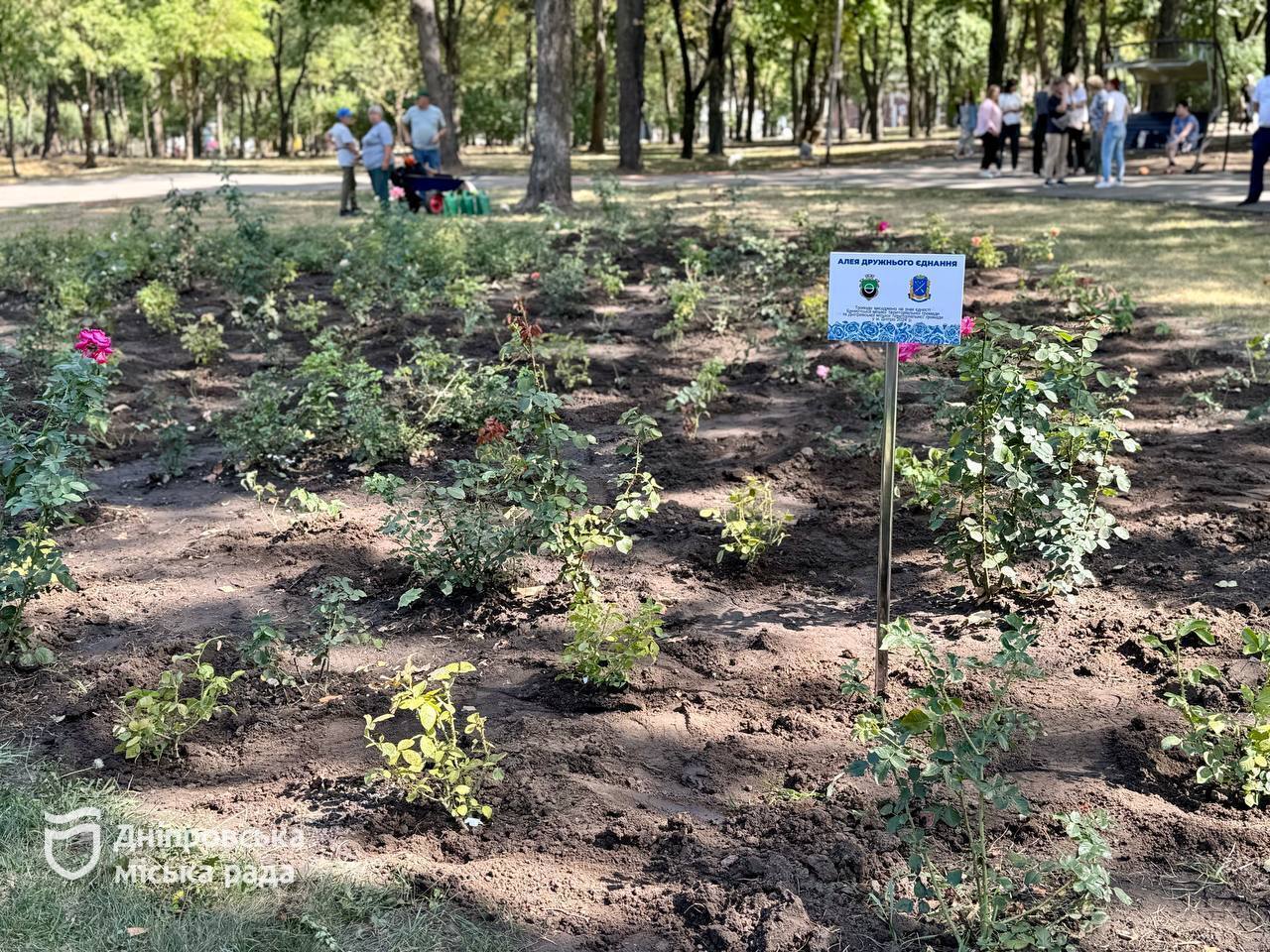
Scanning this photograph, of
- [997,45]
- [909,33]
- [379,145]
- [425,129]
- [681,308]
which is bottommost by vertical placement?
[681,308]

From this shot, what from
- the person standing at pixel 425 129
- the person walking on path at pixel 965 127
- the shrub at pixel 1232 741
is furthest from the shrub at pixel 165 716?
the person walking on path at pixel 965 127

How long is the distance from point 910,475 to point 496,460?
5.90 ft

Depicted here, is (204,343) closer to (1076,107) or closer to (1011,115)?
(1076,107)

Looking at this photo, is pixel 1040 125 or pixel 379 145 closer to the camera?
pixel 379 145

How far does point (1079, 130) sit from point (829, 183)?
14.5 ft

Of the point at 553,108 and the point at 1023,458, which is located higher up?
the point at 553,108

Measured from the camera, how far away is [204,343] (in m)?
8.61

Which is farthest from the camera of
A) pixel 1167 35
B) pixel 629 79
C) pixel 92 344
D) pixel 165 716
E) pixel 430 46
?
pixel 1167 35

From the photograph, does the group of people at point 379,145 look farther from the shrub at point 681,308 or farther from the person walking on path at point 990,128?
the person walking on path at point 990,128

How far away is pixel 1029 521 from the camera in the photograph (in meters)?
4.78

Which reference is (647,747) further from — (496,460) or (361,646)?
(496,460)

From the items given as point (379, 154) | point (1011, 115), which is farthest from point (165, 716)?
point (1011, 115)

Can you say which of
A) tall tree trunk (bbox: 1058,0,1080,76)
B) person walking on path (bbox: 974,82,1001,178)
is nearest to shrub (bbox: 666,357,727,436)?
person walking on path (bbox: 974,82,1001,178)

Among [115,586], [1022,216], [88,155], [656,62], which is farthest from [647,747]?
[656,62]
